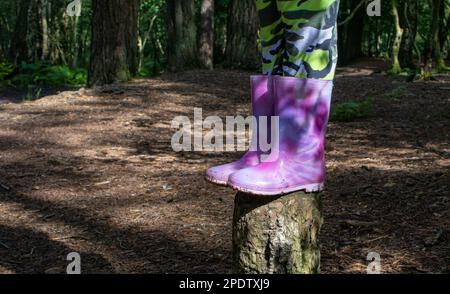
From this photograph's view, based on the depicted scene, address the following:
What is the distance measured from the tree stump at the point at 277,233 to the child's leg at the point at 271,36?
47 centimetres

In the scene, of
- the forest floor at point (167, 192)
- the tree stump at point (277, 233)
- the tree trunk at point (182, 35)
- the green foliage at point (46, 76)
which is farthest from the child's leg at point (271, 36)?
the green foliage at point (46, 76)

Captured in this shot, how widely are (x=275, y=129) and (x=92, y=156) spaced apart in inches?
168

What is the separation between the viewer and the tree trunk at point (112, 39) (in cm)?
917

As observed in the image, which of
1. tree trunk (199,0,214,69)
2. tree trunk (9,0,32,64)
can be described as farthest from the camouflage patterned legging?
tree trunk (9,0,32,64)

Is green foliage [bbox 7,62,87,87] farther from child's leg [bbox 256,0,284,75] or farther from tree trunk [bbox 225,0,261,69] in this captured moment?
child's leg [bbox 256,0,284,75]

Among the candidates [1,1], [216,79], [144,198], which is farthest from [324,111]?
[1,1]

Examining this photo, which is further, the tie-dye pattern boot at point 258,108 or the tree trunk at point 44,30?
the tree trunk at point 44,30

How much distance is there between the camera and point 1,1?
33.8m

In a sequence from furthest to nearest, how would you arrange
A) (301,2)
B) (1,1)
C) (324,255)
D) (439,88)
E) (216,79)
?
(1,1) → (216,79) → (439,88) → (324,255) → (301,2)

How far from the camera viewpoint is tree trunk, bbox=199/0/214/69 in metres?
11.9

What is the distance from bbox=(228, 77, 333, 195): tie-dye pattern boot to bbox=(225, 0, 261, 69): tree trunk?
9.74 metres

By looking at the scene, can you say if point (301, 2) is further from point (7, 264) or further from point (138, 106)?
point (138, 106)

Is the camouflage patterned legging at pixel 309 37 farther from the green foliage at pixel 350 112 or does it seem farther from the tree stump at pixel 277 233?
the green foliage at pixel 350 112

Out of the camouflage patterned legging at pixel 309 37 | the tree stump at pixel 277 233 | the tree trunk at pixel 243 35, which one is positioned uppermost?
the tree trunk at pixel 243 35
